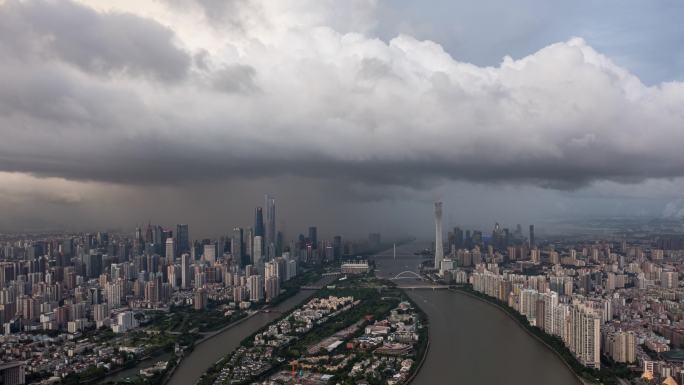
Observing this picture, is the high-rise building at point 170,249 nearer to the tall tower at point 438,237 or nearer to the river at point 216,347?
the river at point 216,347

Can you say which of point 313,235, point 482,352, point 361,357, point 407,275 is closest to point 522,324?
point 482,352

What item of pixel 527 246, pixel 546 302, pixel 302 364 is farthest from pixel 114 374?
pixel 527 246

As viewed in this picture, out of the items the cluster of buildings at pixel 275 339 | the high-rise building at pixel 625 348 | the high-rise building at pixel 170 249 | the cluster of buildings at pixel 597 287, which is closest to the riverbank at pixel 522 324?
the cluster of buildings at pixel 597 287

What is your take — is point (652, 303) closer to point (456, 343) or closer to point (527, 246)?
point (456, 343)

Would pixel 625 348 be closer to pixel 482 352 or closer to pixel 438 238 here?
pixel 482 352

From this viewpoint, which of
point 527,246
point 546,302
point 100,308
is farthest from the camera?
point 527,246

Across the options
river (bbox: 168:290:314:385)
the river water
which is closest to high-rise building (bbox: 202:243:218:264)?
river (bbox: 168:290:314:385)
